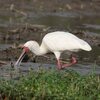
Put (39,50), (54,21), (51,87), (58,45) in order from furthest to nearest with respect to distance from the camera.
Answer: (54,21), (39,50), (58,45), (51,87)

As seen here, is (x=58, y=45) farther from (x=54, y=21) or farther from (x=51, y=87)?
(x=54, y=21)

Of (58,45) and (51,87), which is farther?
(58,45)

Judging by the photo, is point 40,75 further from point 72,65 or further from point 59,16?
point 59,16

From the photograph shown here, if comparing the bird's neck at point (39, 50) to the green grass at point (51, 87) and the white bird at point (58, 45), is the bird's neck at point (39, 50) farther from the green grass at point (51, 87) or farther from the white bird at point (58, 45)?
the green grass at point (51, 87)

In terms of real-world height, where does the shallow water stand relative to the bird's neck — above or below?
below

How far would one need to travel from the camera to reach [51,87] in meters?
9.02

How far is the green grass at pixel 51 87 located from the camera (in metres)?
8.72

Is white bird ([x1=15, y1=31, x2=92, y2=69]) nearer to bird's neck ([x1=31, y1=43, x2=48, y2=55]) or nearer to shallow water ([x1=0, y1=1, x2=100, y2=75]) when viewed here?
bird's neck ([x1=31, y1=43, x2=48, y2=55])

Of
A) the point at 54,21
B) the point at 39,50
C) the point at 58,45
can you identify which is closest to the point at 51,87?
the point at 58,45

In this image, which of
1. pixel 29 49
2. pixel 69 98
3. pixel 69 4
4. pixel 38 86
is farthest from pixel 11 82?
pixel 69 4

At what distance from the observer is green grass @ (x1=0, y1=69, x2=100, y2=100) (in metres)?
8.72

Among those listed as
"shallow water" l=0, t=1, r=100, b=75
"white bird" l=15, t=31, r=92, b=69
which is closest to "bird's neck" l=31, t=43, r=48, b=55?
"white bird" l=15, t=31, r=92, b=69

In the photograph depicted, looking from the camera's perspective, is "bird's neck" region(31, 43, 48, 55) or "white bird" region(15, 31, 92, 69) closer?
"white bird" region(15, 31, 92, 69)

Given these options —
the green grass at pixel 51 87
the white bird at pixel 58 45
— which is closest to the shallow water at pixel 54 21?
the white bird at pixel 58 45
